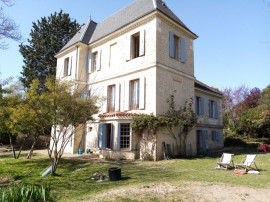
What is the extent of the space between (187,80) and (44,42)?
2048 centimetres

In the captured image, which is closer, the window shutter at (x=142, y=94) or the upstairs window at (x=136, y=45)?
the window shutter at (x=142, y=94)

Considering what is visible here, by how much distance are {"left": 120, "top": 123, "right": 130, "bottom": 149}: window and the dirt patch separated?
272 inches

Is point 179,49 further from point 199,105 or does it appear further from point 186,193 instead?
point 186,193

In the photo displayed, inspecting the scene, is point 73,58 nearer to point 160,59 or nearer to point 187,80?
point 160,59

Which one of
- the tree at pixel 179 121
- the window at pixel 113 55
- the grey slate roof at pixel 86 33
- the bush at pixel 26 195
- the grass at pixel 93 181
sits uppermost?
the grey slate roof at pixel 86 33

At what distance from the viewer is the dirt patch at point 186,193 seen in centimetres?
528

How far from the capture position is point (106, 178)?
8242mm

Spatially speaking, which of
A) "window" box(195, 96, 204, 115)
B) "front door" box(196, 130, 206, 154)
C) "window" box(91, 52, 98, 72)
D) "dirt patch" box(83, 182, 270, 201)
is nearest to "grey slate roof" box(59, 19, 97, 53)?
"window" box(91, 52, 98, 72)

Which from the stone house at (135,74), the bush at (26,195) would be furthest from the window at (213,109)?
the bush at (26,195)

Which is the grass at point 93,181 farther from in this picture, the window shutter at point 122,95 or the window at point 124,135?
the window shutter at point 122,95

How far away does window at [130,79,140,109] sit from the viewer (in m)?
14.3

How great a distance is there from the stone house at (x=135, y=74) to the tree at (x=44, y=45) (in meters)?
9.70

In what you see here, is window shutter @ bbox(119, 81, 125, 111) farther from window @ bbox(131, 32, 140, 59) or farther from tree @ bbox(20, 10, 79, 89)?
tree @ bbox(20, 10, 79, 89)

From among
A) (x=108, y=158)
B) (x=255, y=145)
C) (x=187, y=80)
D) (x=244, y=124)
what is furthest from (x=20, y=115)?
(x=244, y=124)
